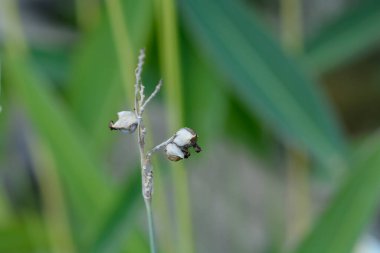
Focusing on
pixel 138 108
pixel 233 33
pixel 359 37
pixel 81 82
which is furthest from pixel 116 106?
pixel 138 108

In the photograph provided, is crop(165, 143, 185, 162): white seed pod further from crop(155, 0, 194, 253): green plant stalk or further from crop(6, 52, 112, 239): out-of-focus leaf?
crop(6, 52, 112, 239): out-of-focus leaf

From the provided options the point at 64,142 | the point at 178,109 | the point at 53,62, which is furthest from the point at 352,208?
the point at 53,62

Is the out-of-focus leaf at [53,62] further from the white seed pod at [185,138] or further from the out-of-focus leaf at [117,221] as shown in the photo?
the white seed pod at [185,138]

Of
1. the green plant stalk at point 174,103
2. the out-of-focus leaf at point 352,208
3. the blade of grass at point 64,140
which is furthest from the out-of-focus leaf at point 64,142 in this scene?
the out-of-focus leaf at point 352,208

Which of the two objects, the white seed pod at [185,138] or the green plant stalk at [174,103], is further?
the green plant stalk at [174,103]

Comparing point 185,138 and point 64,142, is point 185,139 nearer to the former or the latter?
point 185,138

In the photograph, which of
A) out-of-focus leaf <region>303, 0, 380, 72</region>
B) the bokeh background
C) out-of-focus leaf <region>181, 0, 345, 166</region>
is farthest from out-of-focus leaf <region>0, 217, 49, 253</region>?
out-of-focus leaf <region>303, 0, 380, 72</region>
